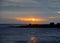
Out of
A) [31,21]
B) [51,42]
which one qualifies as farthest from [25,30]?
[31,21]

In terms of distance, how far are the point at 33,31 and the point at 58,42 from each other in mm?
6477

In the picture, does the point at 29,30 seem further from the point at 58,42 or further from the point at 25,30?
the point at 58,42

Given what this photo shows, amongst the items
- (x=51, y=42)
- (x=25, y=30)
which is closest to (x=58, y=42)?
(x=51, y=42)

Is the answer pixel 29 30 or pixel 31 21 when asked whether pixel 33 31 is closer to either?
pixel 29 30

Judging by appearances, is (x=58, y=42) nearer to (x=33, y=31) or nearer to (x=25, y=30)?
(x=33, y=31)

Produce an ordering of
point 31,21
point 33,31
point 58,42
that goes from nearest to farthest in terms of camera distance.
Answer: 1. point 31,21
2. point 58,42
3. point 33,31

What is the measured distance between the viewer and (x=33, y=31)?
15672 mm

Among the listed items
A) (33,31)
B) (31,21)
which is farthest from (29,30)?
(31,21)

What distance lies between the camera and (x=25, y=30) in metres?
16.6

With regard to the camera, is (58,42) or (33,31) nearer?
(58,42)

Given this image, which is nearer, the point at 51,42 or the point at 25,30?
the point at 51,42

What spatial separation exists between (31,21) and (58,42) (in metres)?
3.40

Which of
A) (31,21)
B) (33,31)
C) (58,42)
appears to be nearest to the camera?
(31,21)

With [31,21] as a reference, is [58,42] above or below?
below
